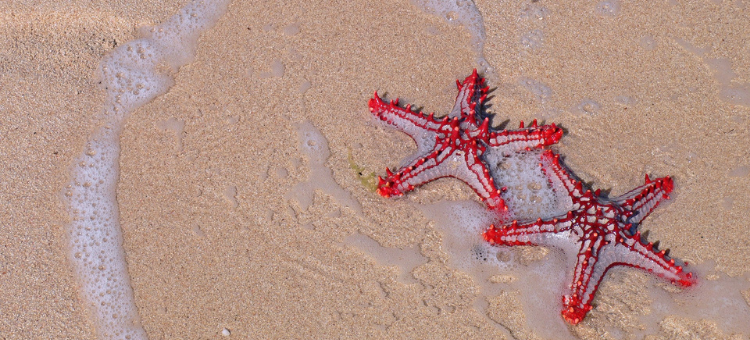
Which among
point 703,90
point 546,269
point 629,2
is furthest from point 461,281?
point 629,2

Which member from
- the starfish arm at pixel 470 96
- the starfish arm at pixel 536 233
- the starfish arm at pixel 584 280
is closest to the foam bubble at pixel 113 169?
the starfish arm at pixel 470 96

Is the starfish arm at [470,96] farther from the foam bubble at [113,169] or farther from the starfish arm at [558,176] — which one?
the foam bubble at [113,169]

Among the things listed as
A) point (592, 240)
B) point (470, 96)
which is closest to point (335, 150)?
point (470, 96)

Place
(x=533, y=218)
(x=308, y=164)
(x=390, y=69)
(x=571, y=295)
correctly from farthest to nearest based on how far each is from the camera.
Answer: (x=390, y=69) → (x=308, y=164) → (x=533, y=218) → (x=571, y=295)

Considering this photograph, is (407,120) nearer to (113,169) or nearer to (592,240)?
(592,240)

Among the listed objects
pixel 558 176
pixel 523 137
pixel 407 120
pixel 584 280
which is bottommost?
pixel 584 280

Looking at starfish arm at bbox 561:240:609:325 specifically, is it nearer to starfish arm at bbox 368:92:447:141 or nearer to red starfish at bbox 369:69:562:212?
red starfish at bbox 369:69:562:212

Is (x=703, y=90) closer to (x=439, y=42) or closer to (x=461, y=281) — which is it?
Answer: (x=439, y=42)
